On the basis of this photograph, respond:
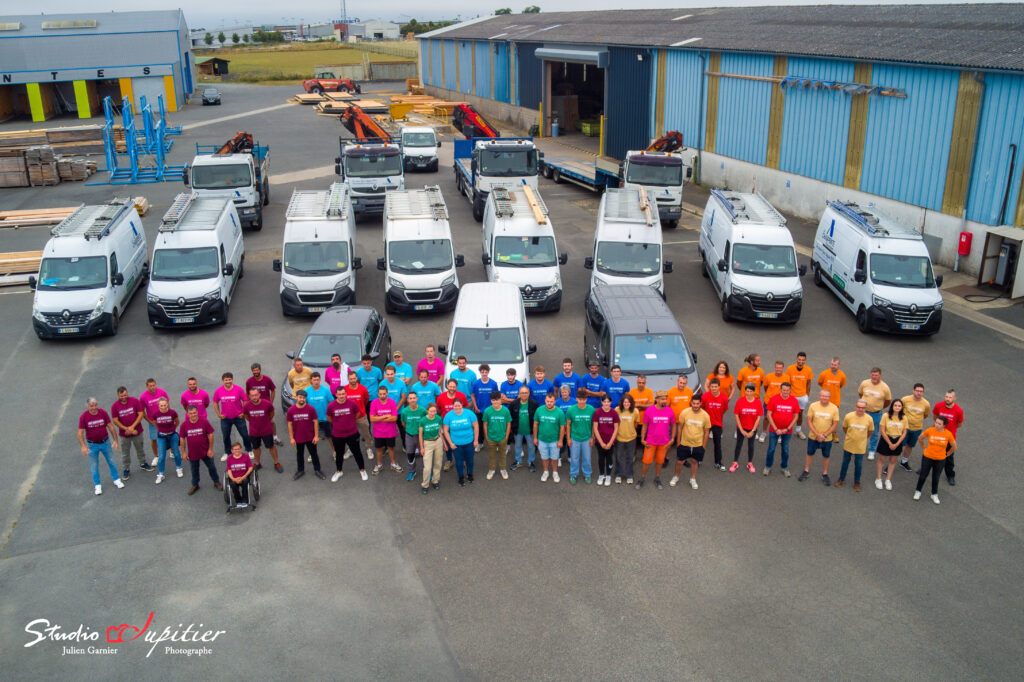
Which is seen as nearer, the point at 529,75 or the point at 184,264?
the point at 184,264

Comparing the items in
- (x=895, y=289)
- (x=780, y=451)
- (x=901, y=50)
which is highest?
(x=901, y=50)

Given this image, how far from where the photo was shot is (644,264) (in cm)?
1869

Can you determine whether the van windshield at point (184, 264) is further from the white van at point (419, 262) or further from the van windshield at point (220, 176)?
the van windshield at point (220, 176)

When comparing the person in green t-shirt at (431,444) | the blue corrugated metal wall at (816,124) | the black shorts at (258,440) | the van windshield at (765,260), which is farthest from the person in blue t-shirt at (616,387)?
the blue corrugated metal wall at (816,124)

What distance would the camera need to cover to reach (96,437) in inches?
447

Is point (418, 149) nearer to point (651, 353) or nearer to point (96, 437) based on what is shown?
point (651, 353)

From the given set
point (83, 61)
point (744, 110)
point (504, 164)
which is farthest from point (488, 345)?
point (83, 61)

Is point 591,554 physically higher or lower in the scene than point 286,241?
lower

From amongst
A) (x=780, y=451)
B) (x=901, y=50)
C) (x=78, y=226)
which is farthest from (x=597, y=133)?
(x=780, y=451)

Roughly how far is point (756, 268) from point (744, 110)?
15.1m

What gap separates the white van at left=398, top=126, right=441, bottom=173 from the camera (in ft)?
120

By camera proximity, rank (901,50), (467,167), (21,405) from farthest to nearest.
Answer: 1. (467,167)
2. (901,50)
3. (21,405)

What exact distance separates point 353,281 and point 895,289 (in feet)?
40.4

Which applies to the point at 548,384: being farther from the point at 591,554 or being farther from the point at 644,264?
the point at 644,264
